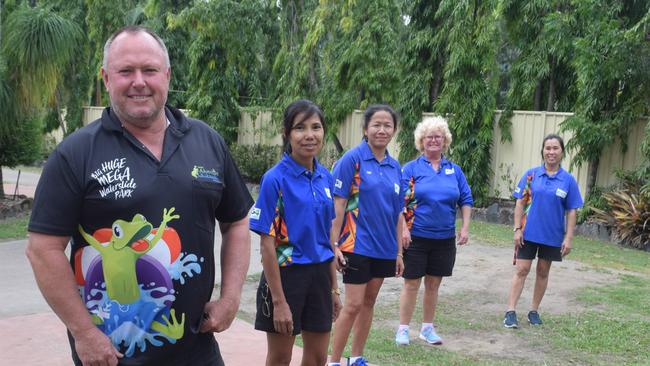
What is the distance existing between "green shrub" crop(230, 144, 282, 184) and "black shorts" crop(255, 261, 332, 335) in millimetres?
14872

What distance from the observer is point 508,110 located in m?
15.0

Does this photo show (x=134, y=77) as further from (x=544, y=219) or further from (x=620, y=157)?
(x=620, y=157)

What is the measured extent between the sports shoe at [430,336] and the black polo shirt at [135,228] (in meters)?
3.74

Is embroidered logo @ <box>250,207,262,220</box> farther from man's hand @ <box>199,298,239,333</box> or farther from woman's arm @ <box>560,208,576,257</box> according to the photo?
woman's arm @ <box>560,208,576,257</box>

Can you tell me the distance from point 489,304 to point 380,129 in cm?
330

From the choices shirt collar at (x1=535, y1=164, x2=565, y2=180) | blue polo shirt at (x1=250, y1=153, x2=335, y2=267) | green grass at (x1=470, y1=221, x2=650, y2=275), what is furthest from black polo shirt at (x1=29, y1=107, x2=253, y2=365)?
green grass at (x1=470, y1=221, x2=650, y2=275)

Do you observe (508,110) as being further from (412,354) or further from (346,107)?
(412,354)

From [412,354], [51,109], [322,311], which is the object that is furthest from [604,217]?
[51,109]

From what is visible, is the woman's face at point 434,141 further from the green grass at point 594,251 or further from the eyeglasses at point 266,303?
the green grass at point 594,251

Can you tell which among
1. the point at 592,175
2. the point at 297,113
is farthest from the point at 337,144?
the point at 297,113

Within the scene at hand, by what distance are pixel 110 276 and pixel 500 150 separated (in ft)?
44.1

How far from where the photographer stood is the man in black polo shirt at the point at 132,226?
100 inches

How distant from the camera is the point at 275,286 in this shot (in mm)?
3977

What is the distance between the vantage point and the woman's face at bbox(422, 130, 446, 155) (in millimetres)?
6176
